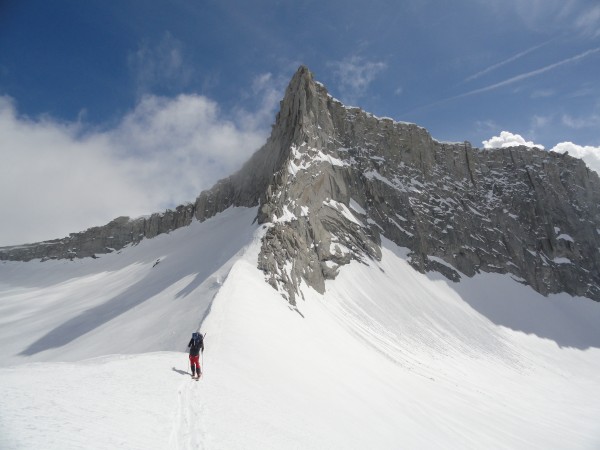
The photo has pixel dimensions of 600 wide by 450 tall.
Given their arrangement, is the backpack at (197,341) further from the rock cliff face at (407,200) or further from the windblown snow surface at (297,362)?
the rock cliff face at (407,200)

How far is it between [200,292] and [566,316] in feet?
219

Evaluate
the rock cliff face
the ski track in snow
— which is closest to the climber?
the ski track in snow

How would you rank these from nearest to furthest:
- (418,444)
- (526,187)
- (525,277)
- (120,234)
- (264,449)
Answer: (264,449) → (418,444) → (525,277) → (526,187) → (120,234)

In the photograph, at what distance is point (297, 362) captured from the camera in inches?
687

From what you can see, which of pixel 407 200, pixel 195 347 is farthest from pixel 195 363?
pixel 407 200

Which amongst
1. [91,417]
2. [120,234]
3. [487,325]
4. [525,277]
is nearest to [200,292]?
[91,417]

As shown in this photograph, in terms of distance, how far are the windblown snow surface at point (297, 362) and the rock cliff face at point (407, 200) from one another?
4.53 metres

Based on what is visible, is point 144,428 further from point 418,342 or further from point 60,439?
point 418,342

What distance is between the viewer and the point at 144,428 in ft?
21.7

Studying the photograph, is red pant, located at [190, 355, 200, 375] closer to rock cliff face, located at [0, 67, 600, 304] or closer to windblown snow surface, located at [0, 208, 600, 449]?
windblown snow surface, located at [0, 208, 600, 449]

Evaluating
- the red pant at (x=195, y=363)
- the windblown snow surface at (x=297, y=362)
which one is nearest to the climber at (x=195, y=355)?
the red pant at (x=195, y=363)

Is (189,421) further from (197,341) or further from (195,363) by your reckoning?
(197,341)

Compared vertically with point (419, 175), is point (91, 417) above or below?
below

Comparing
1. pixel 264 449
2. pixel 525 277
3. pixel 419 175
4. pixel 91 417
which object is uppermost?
pixel 419 175
